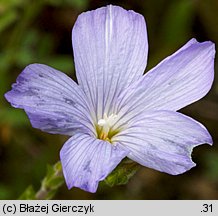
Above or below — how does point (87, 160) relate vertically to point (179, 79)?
below

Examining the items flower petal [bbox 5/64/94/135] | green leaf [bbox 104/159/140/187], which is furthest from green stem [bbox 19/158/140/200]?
flower petal [bbox 5/64/94/135]

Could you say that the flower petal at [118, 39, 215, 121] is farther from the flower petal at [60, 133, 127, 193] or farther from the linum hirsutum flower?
the flower petal at [60, 133, 127, 193]

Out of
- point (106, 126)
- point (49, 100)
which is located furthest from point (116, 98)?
point (49, 100)

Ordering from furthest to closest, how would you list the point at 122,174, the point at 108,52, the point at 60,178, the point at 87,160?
the point at 60,178 < the point at 108,52 < the point at 122,174 < the point at 87,160

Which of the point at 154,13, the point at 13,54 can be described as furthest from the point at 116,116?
the point at 154,13

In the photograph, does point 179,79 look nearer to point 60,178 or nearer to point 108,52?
A: point 108,52

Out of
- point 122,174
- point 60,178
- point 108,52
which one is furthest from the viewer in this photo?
point 60,178

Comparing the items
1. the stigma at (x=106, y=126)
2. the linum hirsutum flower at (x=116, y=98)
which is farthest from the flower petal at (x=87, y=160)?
the stigma at (x=106, y=126)

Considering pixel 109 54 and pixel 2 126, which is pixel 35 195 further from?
pixel 2 126

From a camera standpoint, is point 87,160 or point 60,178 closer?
point 87,160
